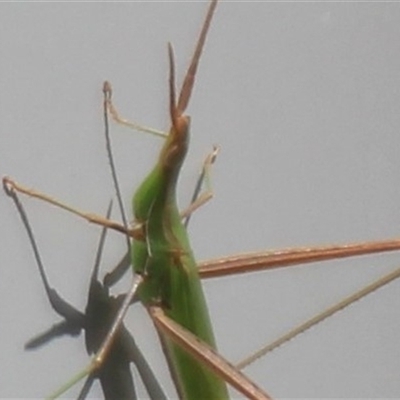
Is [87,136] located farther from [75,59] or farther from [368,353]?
[368,353]

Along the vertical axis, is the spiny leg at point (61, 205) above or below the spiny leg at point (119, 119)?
below

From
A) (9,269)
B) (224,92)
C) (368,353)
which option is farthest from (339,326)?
(9,269)

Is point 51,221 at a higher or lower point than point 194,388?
higher

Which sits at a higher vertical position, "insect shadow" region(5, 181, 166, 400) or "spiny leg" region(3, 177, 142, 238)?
"spiny leg" region(3, 177, 142, 238)

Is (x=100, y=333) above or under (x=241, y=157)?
under

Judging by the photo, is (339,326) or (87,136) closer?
(87,136)

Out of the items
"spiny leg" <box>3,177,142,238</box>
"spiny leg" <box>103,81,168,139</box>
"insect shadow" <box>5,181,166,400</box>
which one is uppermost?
"spiny leg" <box>103,81,168,139</box>

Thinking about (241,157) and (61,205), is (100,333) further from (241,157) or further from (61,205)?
(241,157)

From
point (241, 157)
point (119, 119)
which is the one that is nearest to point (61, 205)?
point (119, 119)
